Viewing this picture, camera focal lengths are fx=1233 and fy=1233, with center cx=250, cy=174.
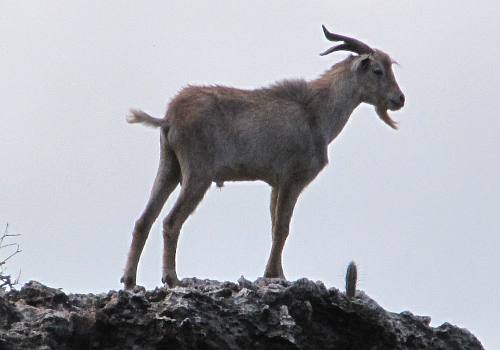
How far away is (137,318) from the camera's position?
774cm

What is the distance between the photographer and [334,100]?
44.3 feet

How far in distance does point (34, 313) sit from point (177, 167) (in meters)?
4.49

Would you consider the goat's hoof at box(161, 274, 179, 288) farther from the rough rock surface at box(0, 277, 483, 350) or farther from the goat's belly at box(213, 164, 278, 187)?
the rough rock surface at box(0, 277, 483, 350)

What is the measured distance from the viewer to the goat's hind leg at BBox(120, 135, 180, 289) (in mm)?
11273

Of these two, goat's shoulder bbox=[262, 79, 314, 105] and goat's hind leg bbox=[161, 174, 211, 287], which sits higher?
goat's shoulder bbox=[262, 79, 314, 105]

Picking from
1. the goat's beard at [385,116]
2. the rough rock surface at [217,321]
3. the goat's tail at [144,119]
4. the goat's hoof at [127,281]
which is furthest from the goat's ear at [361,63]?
the rough rock surface at [217,321]

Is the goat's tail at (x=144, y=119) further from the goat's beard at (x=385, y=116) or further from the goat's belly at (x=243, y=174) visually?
the goat's beard at (x=385, y=116)

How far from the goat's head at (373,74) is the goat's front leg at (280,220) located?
189 centimetres

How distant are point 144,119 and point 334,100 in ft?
7.84

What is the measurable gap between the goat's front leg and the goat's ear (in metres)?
1.90

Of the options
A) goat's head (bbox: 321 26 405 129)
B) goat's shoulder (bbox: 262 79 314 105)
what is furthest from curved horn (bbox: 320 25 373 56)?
goat's shoulder (bbox: 262 79 314 105)

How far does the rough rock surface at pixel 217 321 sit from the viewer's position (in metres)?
7.67

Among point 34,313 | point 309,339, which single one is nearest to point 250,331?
point 309,339

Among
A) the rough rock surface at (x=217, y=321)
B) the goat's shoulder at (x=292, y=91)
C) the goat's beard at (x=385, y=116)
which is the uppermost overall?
the goat's beard at (x=385, y=116)
